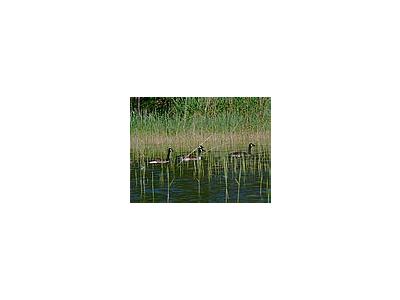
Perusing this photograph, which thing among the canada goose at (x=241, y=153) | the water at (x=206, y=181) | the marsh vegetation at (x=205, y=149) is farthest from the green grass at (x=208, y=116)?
the water at (x=206, y=181)

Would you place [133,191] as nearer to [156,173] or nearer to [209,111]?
[156,173]

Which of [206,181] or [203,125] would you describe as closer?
[206,181]

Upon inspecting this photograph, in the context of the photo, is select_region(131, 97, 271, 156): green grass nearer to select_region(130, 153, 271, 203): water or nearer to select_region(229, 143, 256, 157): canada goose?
select_region(229, 143, 256, 157): canada goose

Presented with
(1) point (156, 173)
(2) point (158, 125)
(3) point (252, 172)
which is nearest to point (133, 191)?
(1) point (156, 173)

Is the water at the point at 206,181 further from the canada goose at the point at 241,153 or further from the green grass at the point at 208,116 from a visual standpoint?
the green grass at the point at 208,116

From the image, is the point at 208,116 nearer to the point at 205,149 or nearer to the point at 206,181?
the point at 205,149

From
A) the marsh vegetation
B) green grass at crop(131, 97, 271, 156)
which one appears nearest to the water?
the marsh vegetation

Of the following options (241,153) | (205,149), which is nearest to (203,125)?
(205,149)

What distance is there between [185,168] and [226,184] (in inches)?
15.3

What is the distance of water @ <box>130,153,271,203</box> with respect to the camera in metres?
5.89

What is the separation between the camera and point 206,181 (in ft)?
19.5

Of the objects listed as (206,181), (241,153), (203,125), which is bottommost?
(206,181)

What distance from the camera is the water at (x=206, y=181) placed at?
5887mm

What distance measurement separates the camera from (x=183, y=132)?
20.0ft
